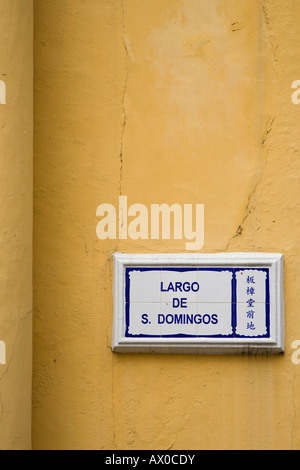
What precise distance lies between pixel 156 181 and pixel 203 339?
638mm

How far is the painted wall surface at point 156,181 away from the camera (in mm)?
2484

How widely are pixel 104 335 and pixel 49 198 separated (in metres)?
0.58

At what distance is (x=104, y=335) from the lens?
8.29ft

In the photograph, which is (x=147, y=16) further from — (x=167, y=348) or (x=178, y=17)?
(x=167, y=348)

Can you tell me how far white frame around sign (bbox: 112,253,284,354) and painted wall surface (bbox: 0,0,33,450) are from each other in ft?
1.12

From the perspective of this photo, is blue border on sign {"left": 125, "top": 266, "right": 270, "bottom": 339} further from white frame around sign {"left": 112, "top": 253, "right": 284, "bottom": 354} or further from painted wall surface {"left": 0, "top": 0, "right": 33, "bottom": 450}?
painted wall surface {"left": 0, "top": 0, "right": 33, "bottom": 450}

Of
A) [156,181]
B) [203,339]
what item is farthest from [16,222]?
[203,339]

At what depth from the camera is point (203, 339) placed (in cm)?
246

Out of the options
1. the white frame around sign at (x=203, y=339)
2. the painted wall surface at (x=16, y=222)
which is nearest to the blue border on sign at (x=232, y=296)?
the white frame around sign at (x=203, y=339)

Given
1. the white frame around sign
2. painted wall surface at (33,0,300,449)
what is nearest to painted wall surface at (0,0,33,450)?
painted wall surface at (33,0,300,449)

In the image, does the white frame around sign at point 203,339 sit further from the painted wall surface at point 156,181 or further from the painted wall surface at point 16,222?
the painted wall surface at point 16,222

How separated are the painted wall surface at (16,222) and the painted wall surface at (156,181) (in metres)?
0.13

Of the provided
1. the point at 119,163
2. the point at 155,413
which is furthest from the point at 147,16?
the point at 155,413

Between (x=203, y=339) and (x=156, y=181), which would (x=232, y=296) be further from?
(x=156, y=181)
